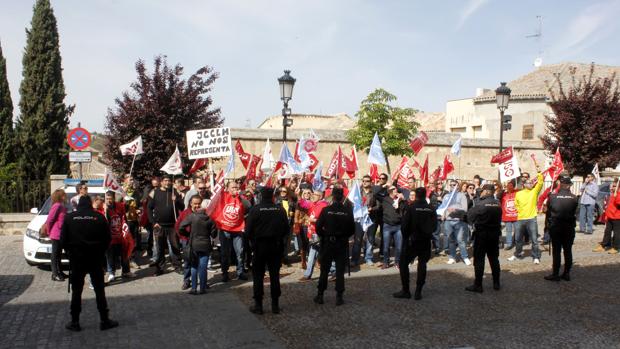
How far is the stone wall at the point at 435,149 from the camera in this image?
25844 mm

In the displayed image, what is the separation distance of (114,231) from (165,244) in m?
1.16

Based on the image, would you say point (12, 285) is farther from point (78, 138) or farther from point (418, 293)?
point (418, 293)

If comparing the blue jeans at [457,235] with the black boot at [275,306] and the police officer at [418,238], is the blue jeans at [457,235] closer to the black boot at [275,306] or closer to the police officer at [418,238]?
the police officer at [418,238]

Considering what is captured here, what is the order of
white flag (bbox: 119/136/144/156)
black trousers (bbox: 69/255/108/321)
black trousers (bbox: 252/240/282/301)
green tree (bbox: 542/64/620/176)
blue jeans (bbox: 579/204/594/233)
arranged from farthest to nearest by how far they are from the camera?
green tree (bbox: 542/64/620/176)
blue jeans (bbox: 579/204/594/233)
white flag (bbox: 119/136/144/156)
black trousers (bbox: 252/240/282/301)
black trousers (bbox: 69/255/108/321)

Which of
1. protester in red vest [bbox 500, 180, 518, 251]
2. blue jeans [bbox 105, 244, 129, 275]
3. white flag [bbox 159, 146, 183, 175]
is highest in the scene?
white flag [bbox 159, 146, 183, 175]

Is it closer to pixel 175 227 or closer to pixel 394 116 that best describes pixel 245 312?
pixel 175 227

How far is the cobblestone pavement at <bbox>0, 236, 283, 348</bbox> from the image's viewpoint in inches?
249

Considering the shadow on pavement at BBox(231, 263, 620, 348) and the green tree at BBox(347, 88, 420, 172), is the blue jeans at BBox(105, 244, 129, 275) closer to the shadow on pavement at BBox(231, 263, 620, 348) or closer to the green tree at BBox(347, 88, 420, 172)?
the shadow on pavement at BBox(231, 263, 620, 348)

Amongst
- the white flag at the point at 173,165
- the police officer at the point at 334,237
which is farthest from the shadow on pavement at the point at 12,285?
the police officer at the point at 334,237

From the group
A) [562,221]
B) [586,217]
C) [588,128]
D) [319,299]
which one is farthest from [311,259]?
[588,128]

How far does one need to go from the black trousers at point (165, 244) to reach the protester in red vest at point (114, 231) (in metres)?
0.62

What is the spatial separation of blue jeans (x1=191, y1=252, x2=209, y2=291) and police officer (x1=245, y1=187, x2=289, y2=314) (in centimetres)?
129

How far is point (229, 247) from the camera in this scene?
32.2 ft

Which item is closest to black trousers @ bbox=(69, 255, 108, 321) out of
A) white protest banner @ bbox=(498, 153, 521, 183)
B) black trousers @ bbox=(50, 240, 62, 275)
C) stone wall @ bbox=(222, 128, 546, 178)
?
black trousers @ bbox=(50, 240, 62, 275)
